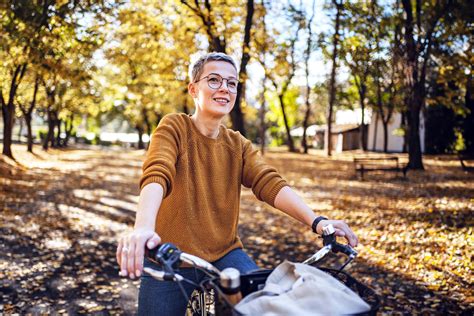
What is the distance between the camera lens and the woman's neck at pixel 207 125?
105 inches

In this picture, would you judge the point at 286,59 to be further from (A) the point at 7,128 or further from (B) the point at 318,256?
(B) the point at 318,256

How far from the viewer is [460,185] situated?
16.0 metres

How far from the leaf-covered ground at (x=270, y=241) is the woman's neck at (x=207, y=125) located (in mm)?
3649

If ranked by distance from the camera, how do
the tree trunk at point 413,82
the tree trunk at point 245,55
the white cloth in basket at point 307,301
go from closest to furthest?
the white cloth in basket at point 307,301
the tree trunk at point 245,55
the tree trunk at point 413,82

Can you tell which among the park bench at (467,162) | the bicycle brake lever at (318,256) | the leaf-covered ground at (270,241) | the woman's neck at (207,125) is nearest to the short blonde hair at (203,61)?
the woman's neck at (207,125)

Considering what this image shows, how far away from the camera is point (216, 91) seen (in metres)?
2.54

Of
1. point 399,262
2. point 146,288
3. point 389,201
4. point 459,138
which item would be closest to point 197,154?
point 146,288

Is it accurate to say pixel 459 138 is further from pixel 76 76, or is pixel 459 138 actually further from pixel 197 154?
pixel 197 154

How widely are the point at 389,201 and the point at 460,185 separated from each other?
4136mm

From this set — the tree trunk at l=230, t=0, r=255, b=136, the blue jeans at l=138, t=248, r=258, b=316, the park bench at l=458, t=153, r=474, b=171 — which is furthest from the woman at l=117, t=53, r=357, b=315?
the park bench at l=458, t=153, r=474, b=171

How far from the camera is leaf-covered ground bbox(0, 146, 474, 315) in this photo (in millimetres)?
5982

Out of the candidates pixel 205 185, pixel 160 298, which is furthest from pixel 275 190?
pixel 160 298

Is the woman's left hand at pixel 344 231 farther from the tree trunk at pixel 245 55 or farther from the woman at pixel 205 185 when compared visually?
the tree trunk at pixel 245 55

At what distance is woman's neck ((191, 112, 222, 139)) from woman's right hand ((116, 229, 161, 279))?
1030 mm
